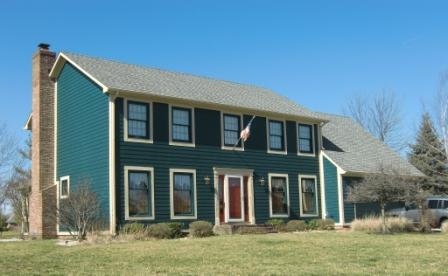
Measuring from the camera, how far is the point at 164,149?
81.0 ft

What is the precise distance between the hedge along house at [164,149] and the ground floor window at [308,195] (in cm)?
6

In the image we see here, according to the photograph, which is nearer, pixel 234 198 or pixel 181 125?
pixel 181 125

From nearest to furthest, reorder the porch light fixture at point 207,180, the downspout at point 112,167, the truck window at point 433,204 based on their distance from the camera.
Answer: the downspout at point 112,167 → the porch light fixture at point 207,180 → the truck window at point 433,204

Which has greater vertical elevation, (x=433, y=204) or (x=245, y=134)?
(x=245, y=134)

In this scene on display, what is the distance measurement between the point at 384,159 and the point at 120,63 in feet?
53.1

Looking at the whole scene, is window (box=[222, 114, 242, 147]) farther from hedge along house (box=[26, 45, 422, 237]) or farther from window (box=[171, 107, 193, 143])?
window (box=[171, 107, 193, 143])

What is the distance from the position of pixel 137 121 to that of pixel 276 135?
808 centimetres

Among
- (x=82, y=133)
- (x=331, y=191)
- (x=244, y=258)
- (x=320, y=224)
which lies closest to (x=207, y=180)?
(x=82, y=133)

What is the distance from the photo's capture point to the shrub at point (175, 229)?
23.2 meters

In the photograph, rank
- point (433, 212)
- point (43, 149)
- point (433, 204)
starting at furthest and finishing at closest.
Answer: point (433, 204) < point (433, 212) < point (43, 149)

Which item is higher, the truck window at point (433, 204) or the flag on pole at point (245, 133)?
the flag on pole at point (245, 133)

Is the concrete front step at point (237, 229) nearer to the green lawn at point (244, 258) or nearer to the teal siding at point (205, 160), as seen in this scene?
the teal siding at point (205, 160)

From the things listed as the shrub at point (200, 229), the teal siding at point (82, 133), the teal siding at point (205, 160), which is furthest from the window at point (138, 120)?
the shrub at point (200, 229)

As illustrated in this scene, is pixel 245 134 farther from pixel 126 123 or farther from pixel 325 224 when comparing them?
pixel 325 224
